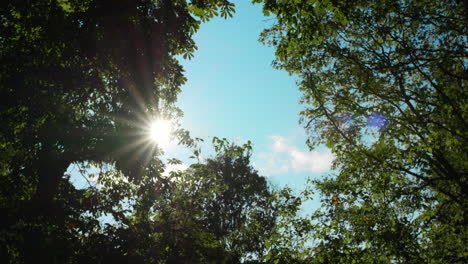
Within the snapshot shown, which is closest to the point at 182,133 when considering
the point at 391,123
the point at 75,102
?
the point at 75,102

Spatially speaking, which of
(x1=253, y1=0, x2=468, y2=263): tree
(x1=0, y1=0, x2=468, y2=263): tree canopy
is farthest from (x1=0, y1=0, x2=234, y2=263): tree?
(x1=253, y1=0, x2=468, y2=263): tree

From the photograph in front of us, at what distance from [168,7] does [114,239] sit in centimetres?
670

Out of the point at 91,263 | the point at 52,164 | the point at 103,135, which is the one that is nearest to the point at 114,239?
the point at 91,263

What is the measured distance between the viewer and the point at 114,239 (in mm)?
6336

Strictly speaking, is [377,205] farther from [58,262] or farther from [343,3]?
[58,262]

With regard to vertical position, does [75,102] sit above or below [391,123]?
above

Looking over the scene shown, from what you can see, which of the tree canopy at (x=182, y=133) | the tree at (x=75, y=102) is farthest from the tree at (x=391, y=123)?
the tree at (x=75, y=102)

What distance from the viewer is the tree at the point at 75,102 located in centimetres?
578

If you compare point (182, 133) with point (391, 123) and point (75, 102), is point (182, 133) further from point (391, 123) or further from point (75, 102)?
point (391, 123)

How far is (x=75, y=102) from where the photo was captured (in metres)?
9.73

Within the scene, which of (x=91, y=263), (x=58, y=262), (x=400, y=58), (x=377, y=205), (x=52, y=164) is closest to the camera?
(x=58, y=262)

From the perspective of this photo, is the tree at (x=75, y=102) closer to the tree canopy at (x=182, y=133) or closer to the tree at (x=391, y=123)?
the tree canopy at (x=182, y=133)

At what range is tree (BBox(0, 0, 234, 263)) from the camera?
5777mm

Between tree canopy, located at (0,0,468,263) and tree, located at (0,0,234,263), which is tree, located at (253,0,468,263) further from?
tree, located at (0,0,234,263)
